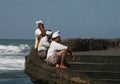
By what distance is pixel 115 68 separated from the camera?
478 inches

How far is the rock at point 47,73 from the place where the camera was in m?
9.84

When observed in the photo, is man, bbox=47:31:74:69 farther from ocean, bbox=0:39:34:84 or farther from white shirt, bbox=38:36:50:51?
ocean, bbox=0:39:34:84

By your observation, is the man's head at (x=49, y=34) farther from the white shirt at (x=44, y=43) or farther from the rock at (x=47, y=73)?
the rock at (x=47, y=73)

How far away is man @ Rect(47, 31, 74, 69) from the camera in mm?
11254

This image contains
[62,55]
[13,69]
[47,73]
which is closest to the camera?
[47,73]

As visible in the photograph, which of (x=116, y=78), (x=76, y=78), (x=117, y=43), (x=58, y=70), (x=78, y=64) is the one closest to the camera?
(x=76, y=78)

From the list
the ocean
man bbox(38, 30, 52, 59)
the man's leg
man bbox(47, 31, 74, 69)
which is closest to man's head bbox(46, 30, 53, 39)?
man bbox(38, 30, 52, 59)

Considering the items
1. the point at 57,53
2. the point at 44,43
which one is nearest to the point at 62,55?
the point at 57,53

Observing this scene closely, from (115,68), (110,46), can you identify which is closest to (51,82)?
(115,68)

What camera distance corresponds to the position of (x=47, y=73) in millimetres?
11117

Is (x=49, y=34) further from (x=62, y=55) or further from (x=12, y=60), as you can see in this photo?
(x=12, y=60)

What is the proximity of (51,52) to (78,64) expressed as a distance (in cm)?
106

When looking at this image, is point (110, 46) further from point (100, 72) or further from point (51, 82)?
point (51, 82)

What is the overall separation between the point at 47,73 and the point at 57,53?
0.66m
